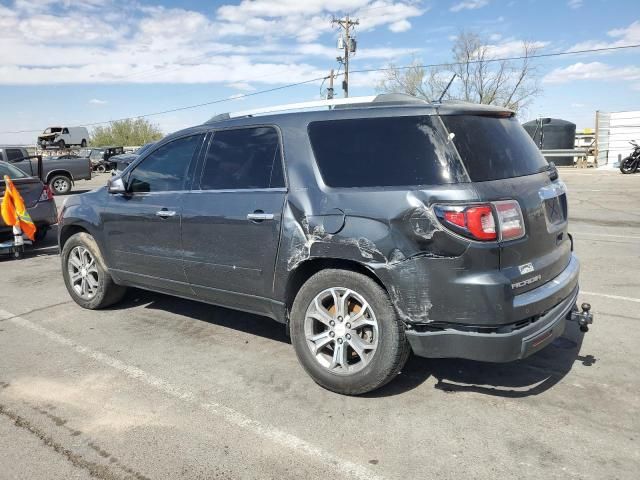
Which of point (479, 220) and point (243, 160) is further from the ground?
point (243, 160)

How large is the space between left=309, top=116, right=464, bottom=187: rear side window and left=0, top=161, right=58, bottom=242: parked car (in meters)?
6.91

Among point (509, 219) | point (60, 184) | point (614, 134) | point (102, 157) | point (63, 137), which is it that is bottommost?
point (60, 184)

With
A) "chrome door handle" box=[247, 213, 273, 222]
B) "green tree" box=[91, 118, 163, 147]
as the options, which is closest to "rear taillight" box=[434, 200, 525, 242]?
"chrome door handle" box=[247, 213, 273, 222]

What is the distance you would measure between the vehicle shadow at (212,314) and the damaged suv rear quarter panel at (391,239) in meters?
1.30

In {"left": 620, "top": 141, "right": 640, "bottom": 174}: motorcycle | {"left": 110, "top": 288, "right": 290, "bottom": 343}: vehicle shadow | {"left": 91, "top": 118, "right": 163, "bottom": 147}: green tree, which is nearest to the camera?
{"left": 110, "top": 288, "right": 290, "bottom": 343}: vehicle shadow

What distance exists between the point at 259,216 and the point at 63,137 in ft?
161

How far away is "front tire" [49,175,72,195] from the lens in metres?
20.5

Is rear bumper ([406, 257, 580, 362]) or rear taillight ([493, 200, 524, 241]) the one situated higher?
rear taillight ([493, 200, 524, 241])

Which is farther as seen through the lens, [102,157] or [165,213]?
[102,157]

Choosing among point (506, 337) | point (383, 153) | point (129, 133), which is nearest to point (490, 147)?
point (383, 153)

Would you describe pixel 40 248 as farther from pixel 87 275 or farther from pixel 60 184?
pixel 60 184

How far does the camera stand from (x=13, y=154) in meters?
19.4

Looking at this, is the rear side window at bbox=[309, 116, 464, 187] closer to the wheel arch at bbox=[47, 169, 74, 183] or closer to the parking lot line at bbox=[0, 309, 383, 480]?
the parking lot line at bbox=[0, 309, 383, 480]

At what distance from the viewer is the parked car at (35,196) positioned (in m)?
8.80
